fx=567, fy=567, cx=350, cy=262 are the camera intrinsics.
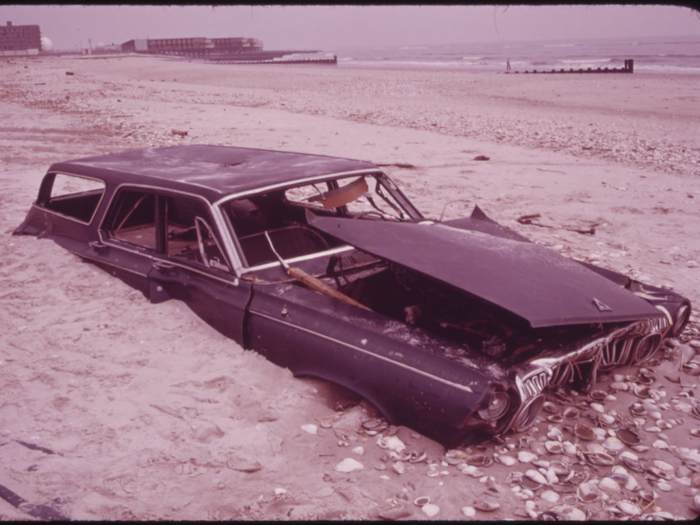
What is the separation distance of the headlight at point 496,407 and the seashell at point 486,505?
37 centimetres

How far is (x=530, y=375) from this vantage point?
2.86 metres

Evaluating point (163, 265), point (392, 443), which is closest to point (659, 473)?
point (392, 443)

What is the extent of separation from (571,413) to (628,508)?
2.43ft

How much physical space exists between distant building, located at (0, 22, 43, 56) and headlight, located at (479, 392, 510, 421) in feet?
337

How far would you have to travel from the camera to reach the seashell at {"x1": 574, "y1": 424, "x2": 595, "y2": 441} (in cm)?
303

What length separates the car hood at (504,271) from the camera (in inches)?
115

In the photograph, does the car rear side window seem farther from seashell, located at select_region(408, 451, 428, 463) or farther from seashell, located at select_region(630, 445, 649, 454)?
seashell, located at select_region(630, 445, 649, 454)

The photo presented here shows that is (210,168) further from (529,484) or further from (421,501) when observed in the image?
(529,484)

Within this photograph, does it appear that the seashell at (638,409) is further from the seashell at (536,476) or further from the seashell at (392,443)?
the seashell at (392,443)

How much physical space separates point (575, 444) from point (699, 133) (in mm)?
13195

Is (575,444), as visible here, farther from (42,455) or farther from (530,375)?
(42,455)

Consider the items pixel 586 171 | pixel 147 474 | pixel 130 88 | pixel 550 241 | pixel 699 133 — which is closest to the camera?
pixel 147 474

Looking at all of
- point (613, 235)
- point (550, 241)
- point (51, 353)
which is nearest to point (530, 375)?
point (51, 353)

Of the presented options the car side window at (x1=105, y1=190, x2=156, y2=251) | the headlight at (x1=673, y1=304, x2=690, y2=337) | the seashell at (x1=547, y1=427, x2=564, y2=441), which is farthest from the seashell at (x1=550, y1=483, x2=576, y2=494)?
the car side window at (x1=105, y1=190, x2=156, y2=251)
